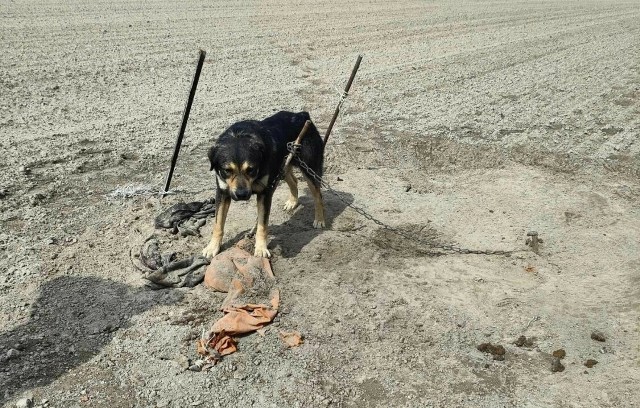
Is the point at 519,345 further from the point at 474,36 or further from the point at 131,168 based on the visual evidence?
the point at 474,36

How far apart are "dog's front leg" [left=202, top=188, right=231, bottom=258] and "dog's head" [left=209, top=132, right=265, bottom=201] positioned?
0.29 meters

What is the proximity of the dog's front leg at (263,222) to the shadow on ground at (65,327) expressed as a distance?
3.32 ft

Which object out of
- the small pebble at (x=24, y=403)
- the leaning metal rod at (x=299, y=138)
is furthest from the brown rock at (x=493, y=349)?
the small pebble at (x=24, y=403)

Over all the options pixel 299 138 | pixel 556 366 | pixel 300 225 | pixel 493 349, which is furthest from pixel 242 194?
pixel 556 366

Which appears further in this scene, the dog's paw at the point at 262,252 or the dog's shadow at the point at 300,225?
the dog's shadow at the point at 300,225

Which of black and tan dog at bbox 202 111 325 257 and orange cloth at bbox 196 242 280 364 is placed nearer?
orange cloth at bbox 196 242 280 364

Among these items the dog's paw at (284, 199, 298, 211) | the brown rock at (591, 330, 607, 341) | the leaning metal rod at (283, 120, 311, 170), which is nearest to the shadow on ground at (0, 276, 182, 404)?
the leaning metal rod at (283, 120, 311, 170)

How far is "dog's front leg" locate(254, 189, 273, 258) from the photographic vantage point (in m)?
6.59

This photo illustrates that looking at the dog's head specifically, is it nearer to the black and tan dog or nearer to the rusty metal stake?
the black and tan dog

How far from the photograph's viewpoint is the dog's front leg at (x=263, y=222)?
6594mm

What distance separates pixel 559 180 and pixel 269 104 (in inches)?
226

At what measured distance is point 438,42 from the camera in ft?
65.0

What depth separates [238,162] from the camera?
6043mm

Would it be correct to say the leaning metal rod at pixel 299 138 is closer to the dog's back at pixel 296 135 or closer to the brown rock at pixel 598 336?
the dog's back at pixel 296 135
